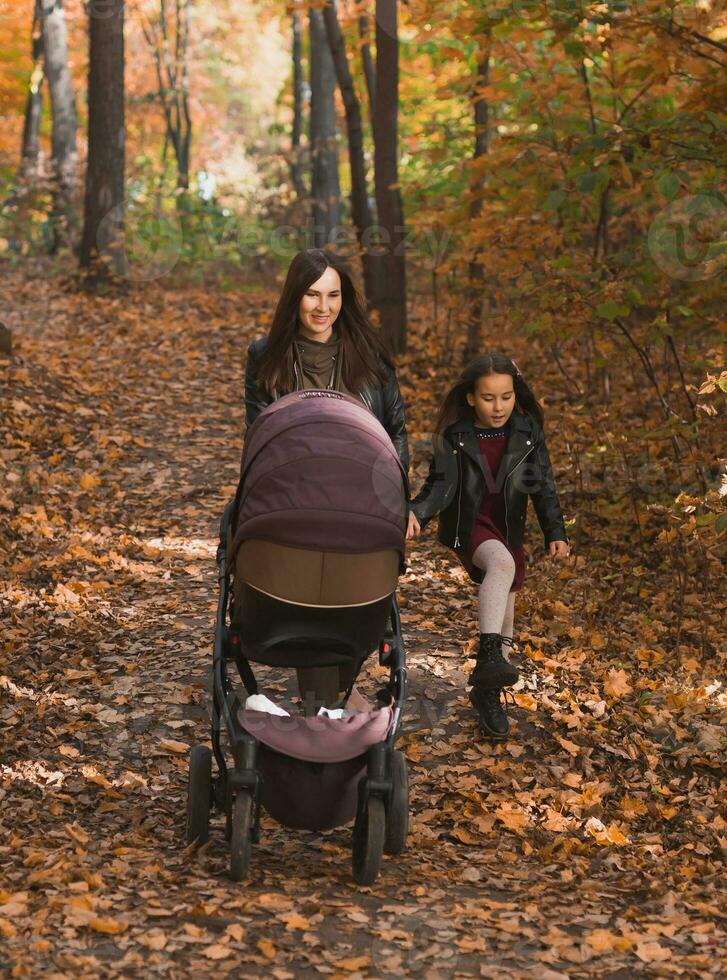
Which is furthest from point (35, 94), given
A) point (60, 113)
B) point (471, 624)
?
point (471, 624)

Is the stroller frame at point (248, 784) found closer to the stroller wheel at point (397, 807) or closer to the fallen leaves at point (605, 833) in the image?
the stroller wheel at point (397, 807)

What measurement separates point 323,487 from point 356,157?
997 cm

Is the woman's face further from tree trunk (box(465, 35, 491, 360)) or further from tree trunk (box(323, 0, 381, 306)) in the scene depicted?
tree trunk (box(323, 0, 381, 306))

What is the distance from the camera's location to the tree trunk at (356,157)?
12.9 m

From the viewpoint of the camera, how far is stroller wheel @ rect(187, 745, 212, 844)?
171 inches

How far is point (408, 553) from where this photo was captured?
8.42m

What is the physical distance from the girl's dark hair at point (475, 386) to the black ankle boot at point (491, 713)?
1.30m

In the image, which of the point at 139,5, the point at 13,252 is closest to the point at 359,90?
the point at 13,252

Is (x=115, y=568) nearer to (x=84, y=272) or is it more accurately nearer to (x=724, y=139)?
(x=724, y=139)

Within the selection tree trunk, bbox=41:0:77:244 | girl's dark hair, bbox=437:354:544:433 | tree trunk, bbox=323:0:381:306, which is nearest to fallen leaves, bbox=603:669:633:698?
girl's dark hair, bbox=437:354:544:433

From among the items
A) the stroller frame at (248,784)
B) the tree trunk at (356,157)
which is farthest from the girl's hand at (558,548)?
the tree trunk at (356,157)

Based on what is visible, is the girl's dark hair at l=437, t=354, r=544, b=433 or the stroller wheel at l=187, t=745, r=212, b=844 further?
the girl's dark hair at l=437, t=354, r=544, b=433

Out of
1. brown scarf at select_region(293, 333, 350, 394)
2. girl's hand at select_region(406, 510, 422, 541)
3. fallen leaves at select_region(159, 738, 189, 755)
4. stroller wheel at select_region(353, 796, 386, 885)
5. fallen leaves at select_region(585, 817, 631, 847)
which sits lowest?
fallen leaves at select_region(585, 817, 631, 847)

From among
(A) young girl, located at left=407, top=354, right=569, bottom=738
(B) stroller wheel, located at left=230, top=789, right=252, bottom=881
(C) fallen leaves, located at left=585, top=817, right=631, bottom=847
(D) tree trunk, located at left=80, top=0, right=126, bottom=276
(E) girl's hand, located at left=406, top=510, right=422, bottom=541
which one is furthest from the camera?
(D) tree trunk, located at left=80, top=0, right=126, bottom=276
